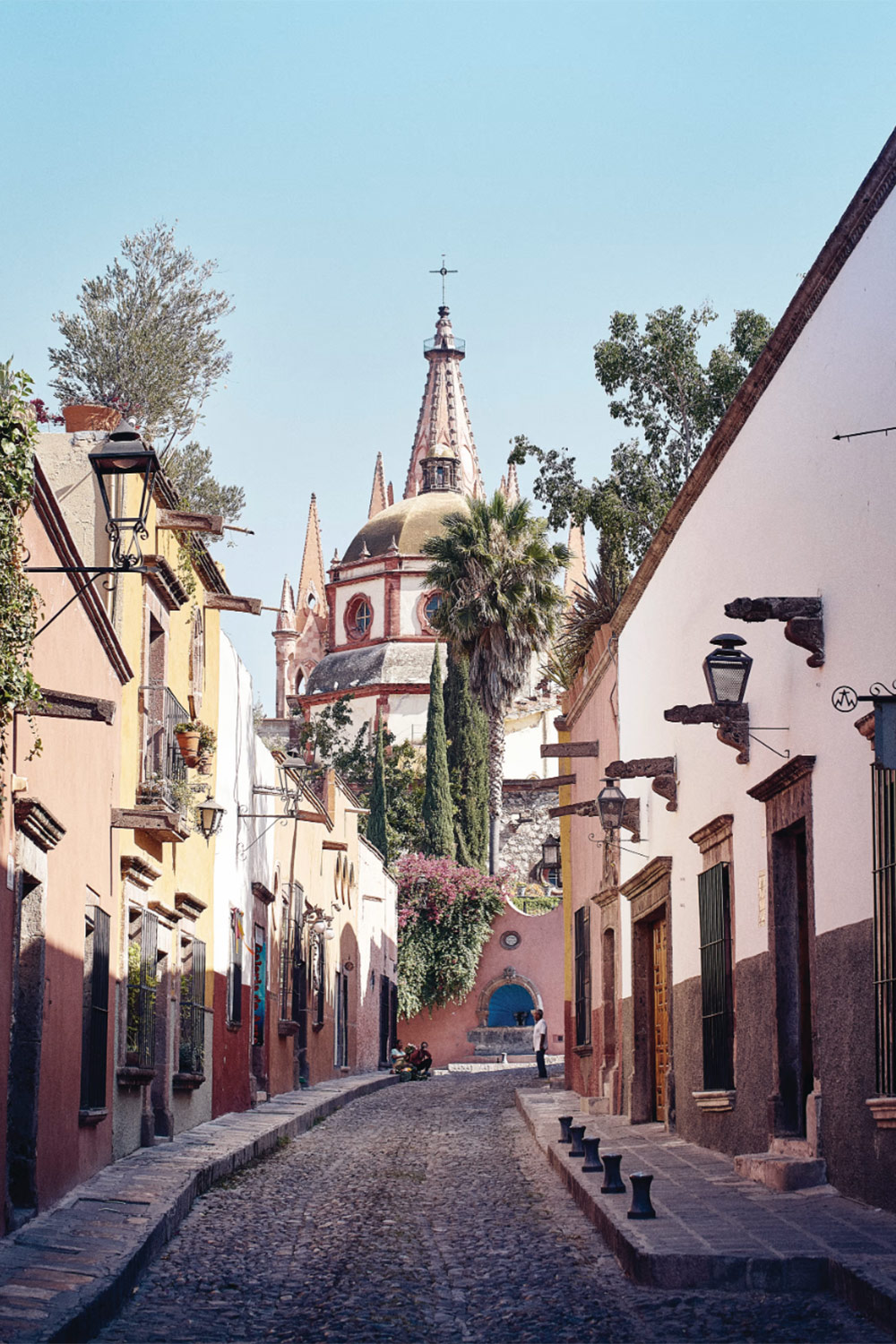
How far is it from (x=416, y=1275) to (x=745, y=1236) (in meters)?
1.54

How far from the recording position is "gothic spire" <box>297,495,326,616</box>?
7281cm

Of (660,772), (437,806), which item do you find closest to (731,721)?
(660,772)

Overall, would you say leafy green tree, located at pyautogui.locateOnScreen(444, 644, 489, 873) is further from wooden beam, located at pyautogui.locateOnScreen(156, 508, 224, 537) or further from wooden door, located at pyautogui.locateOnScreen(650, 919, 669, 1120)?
wooden beam, located at pyautogui.locateOnScreen(156, 508, 224, 537)

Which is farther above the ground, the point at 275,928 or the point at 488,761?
the point at 488,761

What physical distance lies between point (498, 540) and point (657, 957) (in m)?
26.4

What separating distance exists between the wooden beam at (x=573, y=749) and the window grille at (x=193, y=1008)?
17.9 feet

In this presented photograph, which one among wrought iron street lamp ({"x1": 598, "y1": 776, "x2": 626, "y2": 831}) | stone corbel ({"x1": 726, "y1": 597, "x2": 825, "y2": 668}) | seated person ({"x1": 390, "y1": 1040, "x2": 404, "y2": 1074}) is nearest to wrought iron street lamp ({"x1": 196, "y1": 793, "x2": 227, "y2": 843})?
wrought iron street lamp ({"x1": 598, "y1": 776, "x2": 626, "y2": 831})

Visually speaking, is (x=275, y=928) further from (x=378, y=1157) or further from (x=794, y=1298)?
(x=794, y=1298)

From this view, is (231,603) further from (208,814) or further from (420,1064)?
(420,1064)

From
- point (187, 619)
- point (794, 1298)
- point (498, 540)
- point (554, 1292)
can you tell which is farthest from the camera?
point (498, 540)

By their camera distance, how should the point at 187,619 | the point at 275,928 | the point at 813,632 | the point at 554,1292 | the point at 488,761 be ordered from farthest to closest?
the point at 488,761 < the point at 275,928 < the point at 187,619 < the point at 813,632 < the point at 554,1292

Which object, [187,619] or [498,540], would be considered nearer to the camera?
[187,619]

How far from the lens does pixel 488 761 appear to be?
47.8m

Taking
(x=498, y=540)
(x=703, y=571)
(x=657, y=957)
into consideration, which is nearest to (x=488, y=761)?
(x=498, y=540)
